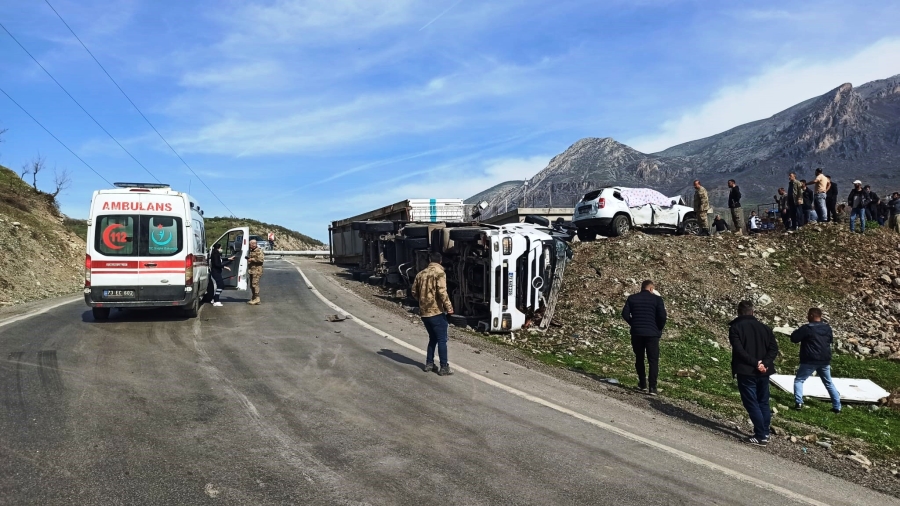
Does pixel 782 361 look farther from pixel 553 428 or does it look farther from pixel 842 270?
pixel 553 428

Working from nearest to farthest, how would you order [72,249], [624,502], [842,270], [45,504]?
1. [45,504]
2. [624,502]
3. [842,270]
4. [72,249]

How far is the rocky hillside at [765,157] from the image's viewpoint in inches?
4441

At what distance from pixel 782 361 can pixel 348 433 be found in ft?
35.1

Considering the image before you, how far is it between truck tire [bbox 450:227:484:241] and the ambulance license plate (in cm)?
647

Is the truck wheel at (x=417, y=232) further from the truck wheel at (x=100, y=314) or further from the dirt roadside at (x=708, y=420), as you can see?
the truck wheel at (x=100, y=314)

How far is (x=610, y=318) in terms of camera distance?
13633 mm

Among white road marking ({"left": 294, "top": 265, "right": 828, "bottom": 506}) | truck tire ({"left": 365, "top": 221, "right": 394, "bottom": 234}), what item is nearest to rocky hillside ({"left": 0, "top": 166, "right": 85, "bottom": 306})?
truck tire ({"left": 365, "top": 221, "right": 394, "bottom": 234})

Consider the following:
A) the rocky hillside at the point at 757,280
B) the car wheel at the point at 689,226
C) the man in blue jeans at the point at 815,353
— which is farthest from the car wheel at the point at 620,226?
the man in blue jeans at the point at 815,353

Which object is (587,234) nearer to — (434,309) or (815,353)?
(815,353)

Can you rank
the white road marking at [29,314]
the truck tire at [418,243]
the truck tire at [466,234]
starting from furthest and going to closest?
the truck tire at [418,243] → the truck tire at [466,234] → the white road marking at [29,314]

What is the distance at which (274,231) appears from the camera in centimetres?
8488

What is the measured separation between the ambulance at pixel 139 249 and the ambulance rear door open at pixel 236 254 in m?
3.03

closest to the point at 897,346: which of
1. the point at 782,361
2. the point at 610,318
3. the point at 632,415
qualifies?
the point at 782,361

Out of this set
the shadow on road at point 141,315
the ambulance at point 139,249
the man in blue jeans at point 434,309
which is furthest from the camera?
the shadow on road at point 141,315
